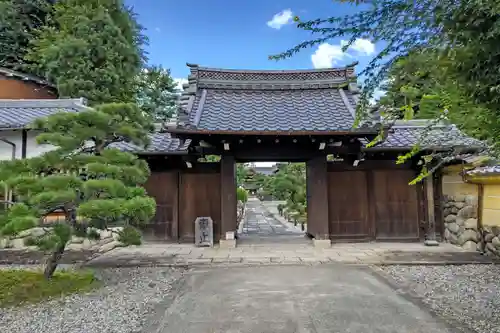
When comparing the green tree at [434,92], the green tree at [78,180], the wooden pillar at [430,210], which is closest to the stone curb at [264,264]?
the green tree at [78,180]

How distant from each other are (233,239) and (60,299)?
3.82 m

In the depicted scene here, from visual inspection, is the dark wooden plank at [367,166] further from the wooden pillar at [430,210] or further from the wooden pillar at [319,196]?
the wooden pillar at [430,210]

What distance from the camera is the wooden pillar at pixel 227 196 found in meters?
7.49

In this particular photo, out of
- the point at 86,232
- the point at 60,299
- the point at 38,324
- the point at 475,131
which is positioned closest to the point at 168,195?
the point at 86,232

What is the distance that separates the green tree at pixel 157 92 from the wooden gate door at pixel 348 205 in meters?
12.7

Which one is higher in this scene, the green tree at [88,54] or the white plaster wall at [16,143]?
the green tree at [88,54]

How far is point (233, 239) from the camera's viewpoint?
24.5 ft

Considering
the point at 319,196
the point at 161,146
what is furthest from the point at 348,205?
the point at 161,146

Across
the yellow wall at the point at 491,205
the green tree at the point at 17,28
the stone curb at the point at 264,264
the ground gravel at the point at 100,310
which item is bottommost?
the ground gravel at the point at 100,310

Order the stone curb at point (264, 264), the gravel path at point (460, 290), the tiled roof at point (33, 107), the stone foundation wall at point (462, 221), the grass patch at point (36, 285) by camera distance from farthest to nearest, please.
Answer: the tiled roof at point (33, 107)
the stone foundation wall at point (462, 221)
the stone curb at point (264, 264)
the grass patch at point (36, 285)
the gravel path at point (460, 290)

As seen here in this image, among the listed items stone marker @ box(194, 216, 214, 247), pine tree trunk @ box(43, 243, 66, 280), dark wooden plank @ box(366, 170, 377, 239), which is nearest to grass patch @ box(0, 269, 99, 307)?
pine tree trunk @ box(43, 243, 66, 280)

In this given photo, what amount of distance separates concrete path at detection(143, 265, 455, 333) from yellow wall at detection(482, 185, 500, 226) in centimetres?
304

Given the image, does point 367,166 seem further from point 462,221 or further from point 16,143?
point 16,143

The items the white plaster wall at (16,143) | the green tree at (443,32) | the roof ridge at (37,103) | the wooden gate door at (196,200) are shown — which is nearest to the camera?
the green tree at (443,32)
